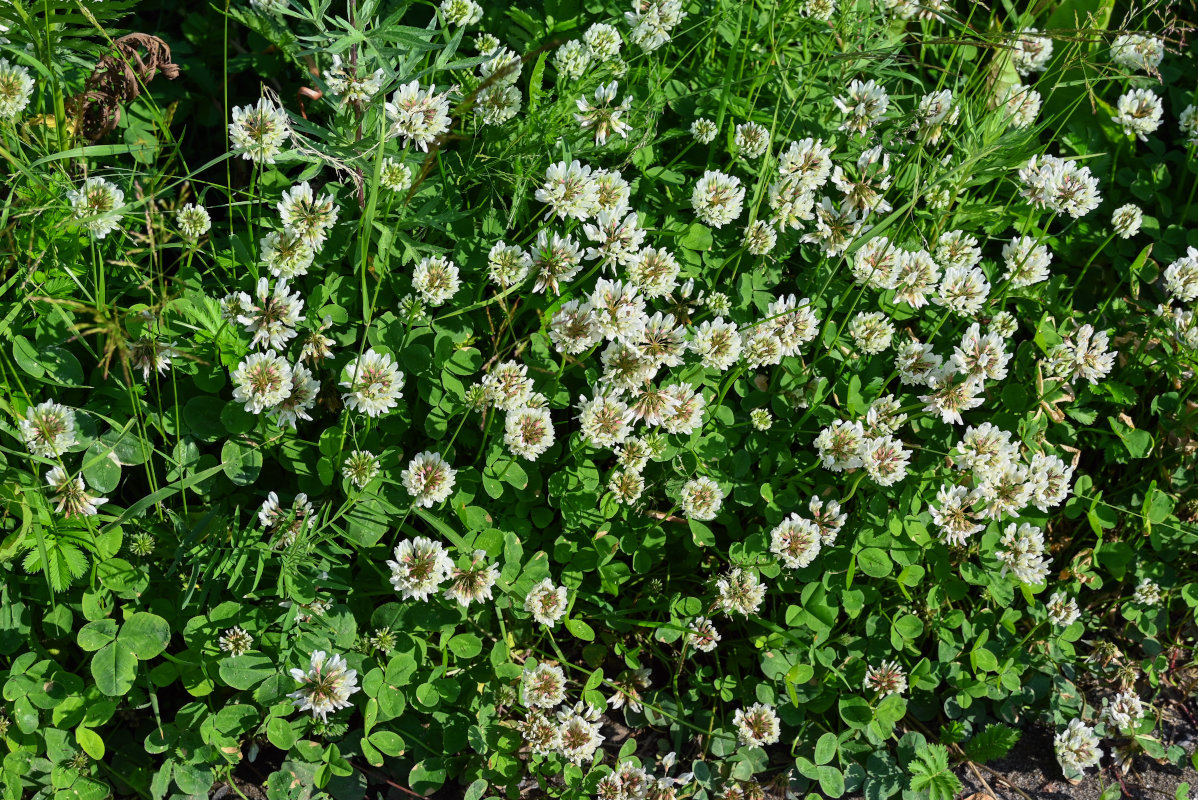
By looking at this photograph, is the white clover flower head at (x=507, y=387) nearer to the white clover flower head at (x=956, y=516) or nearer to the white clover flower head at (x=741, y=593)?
the white clover flower head at (x=741, y=593)

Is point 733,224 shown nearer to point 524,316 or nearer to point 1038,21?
point 524,316

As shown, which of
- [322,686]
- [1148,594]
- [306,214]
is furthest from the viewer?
[1148,594]

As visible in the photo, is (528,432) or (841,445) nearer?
(528,432)

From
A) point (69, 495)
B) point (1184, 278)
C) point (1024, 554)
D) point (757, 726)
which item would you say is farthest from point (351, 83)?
point (1184, 278)

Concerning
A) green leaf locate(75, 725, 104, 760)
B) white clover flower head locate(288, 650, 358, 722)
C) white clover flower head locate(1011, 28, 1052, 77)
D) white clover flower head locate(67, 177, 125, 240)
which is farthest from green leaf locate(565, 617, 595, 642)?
white clover flower head locate(1011, 28, 1052, 77)

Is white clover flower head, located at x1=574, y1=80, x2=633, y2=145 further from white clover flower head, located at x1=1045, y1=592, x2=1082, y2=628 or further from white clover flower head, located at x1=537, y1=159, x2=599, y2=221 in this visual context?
white clover flower head, located at x1=1045, y1=592, x2=1082, y2=628

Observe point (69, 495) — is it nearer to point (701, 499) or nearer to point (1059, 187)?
point (701, 499)

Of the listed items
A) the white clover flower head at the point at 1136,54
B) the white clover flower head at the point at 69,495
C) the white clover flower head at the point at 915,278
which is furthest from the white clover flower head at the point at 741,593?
the white clover flower head at the point at 1136,54
